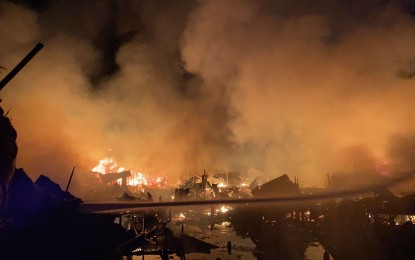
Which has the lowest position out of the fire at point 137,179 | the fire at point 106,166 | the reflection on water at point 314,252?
the reflection on water at point 314,252

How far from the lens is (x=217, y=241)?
25.0 metres

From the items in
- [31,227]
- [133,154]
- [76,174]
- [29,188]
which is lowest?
[31,227]

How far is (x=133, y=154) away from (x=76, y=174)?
2053 centimetres

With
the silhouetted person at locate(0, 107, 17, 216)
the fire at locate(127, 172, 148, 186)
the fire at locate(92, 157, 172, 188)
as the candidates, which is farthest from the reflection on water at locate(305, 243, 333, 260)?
the fire at locate(127, 172, 148, 186)

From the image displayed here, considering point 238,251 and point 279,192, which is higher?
point 279,192

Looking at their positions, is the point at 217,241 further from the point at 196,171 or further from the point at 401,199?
the point at 196,171

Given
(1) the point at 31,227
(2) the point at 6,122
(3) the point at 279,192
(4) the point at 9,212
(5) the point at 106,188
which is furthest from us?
(5) the point at 106,188

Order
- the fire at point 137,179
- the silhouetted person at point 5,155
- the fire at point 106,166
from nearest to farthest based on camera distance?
the silhouetted person at point 5,155, the fire at point 106,166, the fire at point 137,179

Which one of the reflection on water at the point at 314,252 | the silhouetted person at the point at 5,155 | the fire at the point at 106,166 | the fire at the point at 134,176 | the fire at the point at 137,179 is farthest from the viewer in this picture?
the fire at the point at 137,179

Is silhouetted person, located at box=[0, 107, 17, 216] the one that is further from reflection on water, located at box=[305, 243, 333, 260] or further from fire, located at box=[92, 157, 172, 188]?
fire, located at box=[92, 157, 172, 188]

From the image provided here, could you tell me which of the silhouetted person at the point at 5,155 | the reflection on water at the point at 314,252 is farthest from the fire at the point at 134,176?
the silhouetted person at the point at 5,155

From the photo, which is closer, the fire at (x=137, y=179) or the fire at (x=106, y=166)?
the fire at (x=106, y=166)

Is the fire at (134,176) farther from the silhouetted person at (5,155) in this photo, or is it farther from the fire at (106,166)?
the silhouetted person at (5,155)

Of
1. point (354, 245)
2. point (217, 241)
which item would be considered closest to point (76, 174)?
point (217, 241)
